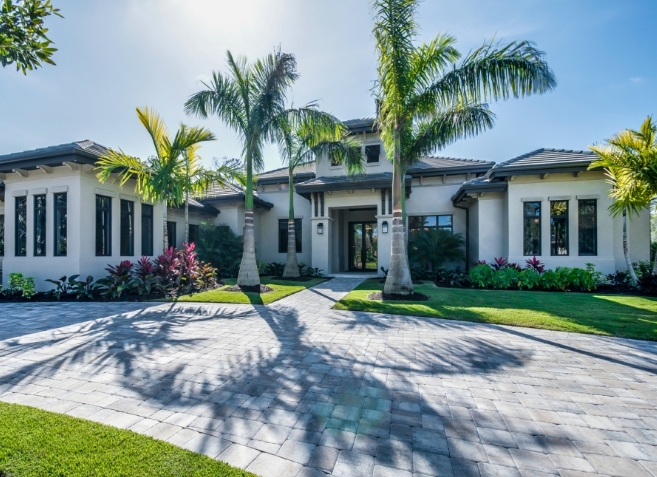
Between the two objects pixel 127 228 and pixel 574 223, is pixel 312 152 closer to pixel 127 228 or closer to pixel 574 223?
pixel 127 228

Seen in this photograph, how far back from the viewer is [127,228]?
11562 millimetres

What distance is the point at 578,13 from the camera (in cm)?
757

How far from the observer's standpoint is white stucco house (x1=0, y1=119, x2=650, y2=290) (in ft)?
32.3

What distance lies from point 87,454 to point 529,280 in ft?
39.8

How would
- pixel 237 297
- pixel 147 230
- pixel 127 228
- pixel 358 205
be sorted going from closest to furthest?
pixel 237 297 → pixel 127 228 → pixel 147 230 → pixel 358 205

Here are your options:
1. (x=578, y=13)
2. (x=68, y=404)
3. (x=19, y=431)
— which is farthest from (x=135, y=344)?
(x=578, y=13)

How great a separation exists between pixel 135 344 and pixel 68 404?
1.95m

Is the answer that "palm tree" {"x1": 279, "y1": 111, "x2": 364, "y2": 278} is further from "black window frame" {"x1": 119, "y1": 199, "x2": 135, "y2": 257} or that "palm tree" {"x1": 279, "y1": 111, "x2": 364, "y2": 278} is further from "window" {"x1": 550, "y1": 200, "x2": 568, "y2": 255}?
"window" {"x1": 550, "y1": 200, "x2": 568, "y2": 255}

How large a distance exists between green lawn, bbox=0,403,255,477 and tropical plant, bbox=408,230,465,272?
12.6 m

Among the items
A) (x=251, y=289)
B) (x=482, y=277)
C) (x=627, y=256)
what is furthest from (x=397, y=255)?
(x=627, y=256)

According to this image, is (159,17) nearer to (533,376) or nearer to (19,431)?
(19,431)

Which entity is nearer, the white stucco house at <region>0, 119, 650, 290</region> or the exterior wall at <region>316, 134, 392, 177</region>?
the white stucco house at <region>0, 119, 650, 290</region>

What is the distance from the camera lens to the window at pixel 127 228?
11.4 metres

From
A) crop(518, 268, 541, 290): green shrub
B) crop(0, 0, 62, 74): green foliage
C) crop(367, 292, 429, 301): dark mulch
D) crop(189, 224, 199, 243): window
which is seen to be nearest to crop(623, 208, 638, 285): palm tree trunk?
crop(518, 268, 541, 290): green shrub
